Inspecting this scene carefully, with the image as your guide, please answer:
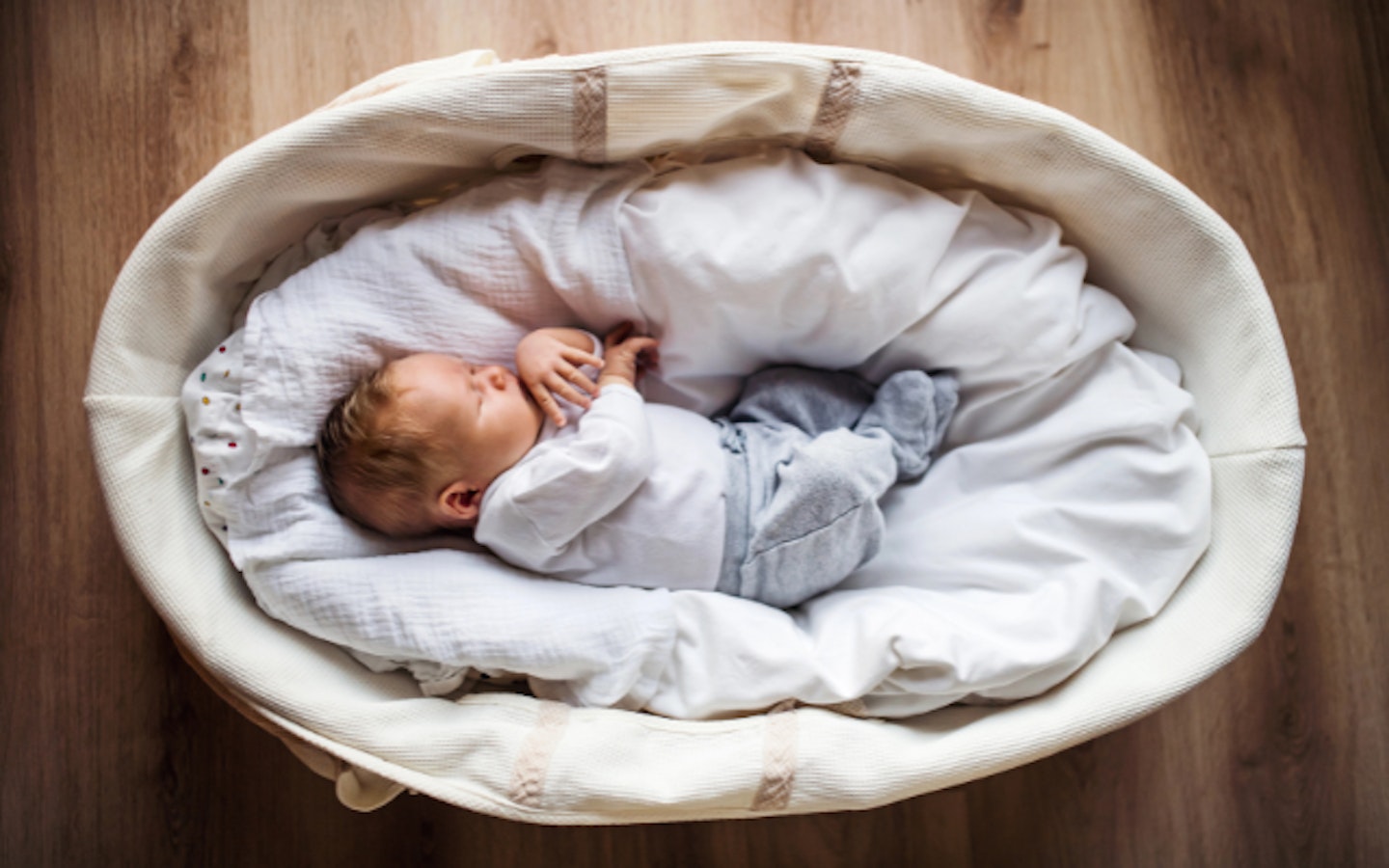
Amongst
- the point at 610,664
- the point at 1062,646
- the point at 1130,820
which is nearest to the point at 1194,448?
the point at 1062,646

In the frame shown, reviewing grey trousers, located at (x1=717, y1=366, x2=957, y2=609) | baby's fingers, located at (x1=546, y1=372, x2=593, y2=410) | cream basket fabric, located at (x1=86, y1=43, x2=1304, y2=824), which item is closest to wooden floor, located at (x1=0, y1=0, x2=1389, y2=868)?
cream basket fabric, located at (x1=86, y1=43, x2=1304, y2=824)

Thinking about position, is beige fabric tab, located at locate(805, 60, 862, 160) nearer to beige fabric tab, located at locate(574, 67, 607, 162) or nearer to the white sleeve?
beige fabric tab, located at locate(574, 67, 607, 162)

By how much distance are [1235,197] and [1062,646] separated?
638mm

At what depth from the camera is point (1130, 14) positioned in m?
1.07

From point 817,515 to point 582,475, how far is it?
260mm

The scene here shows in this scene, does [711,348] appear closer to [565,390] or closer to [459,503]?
[565,390]

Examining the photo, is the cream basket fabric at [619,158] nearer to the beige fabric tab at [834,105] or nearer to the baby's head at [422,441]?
the beige fabric tab at [834,105]

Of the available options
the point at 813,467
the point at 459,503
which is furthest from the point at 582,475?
the point at 813,467

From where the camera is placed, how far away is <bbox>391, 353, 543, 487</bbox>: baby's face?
83cm

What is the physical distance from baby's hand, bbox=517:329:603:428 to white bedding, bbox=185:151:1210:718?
0.05m

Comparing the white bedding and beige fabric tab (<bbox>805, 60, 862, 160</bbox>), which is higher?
beige fabric tab (<bbox>805, 60, 862, 160</bbox>)

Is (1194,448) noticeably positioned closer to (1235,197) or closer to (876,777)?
(1235,197)

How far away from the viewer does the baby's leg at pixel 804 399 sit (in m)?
0.99

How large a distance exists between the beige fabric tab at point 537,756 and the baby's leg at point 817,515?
25cm
